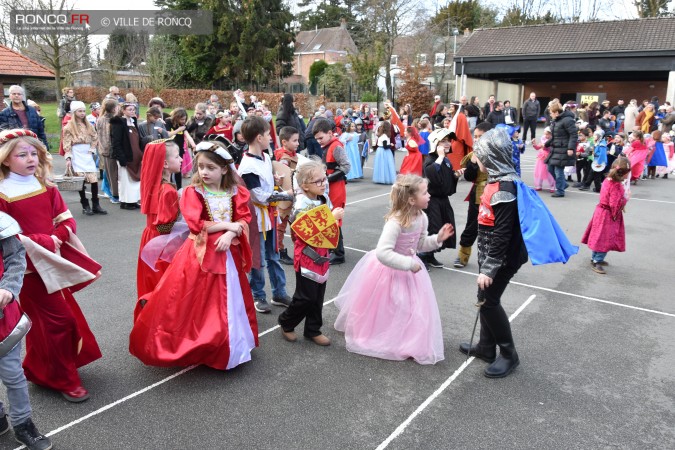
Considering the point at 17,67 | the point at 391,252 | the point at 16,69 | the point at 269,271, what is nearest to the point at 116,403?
the point at 269,271

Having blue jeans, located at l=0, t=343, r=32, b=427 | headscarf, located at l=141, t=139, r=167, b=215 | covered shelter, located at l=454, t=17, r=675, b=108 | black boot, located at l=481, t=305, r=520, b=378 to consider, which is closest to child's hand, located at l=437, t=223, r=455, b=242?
black boot, located at l=481, t=305, r=520, b=378

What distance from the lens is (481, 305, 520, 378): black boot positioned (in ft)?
13.0

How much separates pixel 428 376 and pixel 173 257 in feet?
7.46

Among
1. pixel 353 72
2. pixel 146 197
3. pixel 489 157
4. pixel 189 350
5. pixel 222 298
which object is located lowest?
pixel 189 350

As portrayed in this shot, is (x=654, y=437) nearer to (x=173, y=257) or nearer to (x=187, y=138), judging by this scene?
(x=173, y=257)

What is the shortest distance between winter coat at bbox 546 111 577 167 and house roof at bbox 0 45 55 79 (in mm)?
13633

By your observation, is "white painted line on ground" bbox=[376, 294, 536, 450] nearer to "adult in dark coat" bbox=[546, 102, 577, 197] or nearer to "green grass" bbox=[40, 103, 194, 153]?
"adult in dark coat" bbox=[546, 102, 577, 197]

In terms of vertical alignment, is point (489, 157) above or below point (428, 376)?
above

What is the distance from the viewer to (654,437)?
3.28 m

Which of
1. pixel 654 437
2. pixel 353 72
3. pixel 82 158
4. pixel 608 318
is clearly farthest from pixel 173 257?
pixel 353 72

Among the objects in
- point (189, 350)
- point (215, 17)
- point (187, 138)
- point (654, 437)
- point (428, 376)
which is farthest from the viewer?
point (215, 17)

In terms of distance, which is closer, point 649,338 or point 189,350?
point 189,350

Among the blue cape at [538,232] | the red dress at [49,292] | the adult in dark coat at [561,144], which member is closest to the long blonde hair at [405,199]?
the blue cape at [538,232]

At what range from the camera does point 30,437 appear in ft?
9.88
